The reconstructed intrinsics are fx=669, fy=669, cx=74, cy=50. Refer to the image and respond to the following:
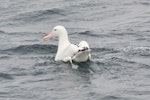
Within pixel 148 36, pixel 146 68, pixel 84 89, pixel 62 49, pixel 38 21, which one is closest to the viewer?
pixel 84 89

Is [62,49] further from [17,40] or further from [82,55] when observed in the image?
[17,40]

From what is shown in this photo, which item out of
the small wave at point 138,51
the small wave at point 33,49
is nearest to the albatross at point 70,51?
the small wave at point 33,49

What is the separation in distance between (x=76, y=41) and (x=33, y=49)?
1.99 m

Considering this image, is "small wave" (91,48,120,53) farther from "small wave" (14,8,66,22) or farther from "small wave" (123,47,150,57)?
"small wave" (14,8,66,22)

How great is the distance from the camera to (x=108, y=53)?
21.6 m

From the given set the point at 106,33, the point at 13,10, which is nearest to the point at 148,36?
the point at 106,33

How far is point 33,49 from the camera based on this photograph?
2288cm

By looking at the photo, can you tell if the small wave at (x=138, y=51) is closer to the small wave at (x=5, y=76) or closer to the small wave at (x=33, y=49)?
the small wave at (x=33, y=49)

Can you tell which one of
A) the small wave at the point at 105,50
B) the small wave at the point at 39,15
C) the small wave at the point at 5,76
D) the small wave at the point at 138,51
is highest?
the small wave at the point at 39,15

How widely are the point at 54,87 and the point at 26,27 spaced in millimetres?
8729

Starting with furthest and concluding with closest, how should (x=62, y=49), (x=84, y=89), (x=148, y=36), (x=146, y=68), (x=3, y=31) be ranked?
(x=3, y=31) < (x=148, y=36) < (x=62, y=49) < (x=146, y=68) < (x=84, y=89)

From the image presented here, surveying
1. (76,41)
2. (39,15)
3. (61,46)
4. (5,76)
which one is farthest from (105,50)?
(39,15)

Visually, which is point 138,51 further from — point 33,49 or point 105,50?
point 33,49

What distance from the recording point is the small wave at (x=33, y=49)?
73.9 feet
